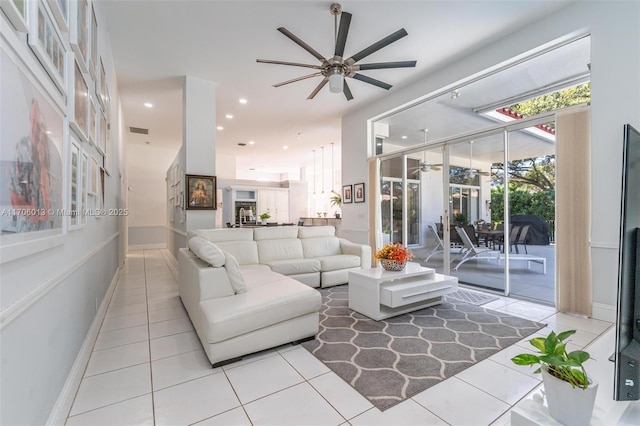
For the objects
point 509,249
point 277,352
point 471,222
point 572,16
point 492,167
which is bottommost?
point 277,352

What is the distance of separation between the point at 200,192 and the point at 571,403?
5.06 meters

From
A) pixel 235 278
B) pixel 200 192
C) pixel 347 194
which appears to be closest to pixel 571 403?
pixel 235 278

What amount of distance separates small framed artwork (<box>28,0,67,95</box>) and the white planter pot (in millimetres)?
2176

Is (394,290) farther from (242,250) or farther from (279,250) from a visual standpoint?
(242,250)

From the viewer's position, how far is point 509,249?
158 inches

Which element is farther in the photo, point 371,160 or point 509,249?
point 371,160

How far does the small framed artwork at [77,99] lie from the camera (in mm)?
1691

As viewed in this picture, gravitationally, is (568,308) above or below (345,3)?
below

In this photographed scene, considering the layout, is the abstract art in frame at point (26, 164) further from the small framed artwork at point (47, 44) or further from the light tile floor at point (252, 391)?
the light tile floor at point (252, 391)

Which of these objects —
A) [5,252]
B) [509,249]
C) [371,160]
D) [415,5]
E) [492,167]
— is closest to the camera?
[5,252]

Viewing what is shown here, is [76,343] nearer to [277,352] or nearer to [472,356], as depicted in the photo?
[277,352]

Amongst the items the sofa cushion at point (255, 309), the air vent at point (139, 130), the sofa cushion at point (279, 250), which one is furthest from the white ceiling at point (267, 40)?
the sofa cushion at point (255, 309)

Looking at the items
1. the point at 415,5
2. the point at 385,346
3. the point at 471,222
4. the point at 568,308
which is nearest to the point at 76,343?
the point at 385,346

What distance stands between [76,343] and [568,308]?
4747mm
